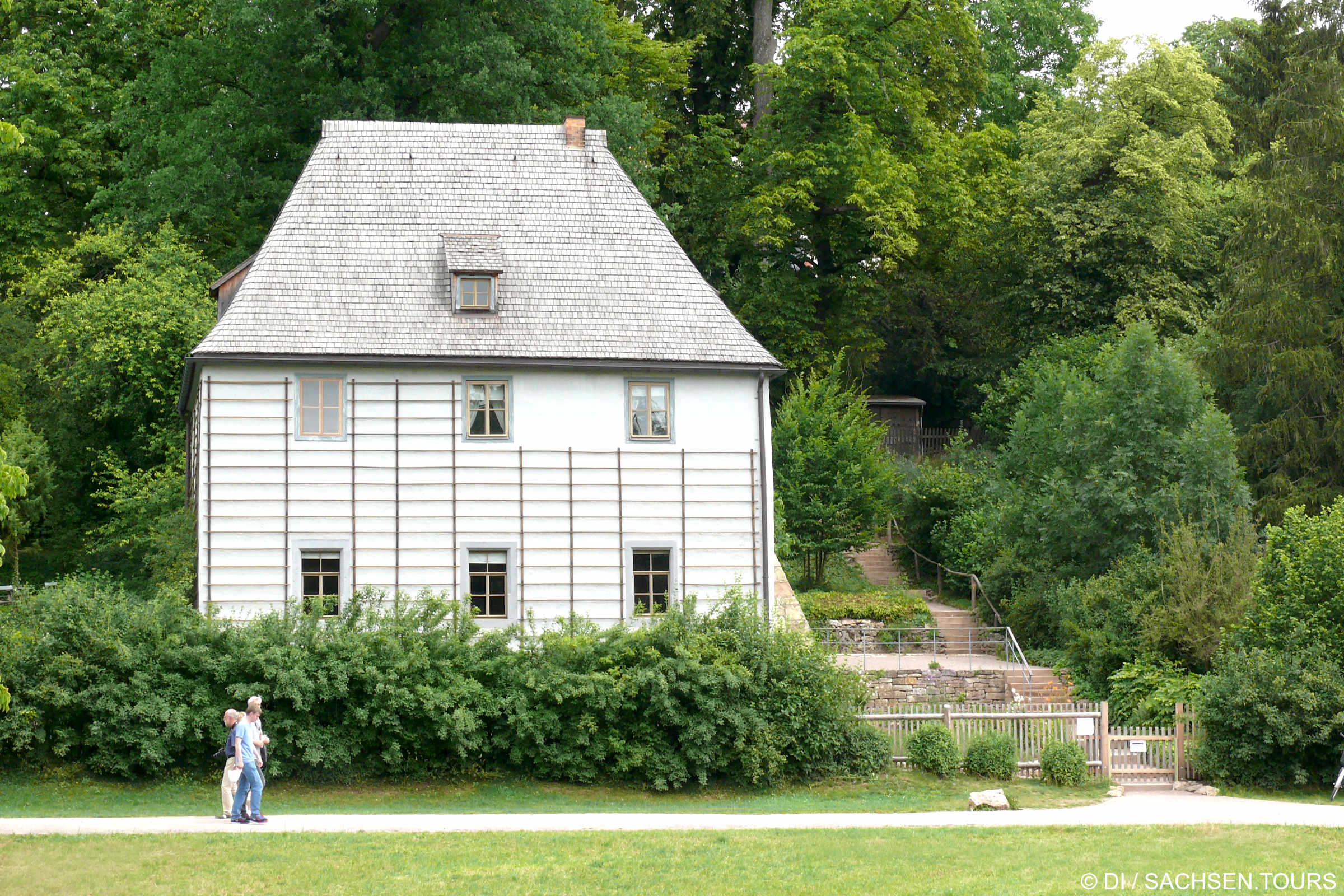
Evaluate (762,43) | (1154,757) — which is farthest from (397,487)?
(762,43)

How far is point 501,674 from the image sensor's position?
85.9 feet

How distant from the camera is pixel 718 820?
74.3ft

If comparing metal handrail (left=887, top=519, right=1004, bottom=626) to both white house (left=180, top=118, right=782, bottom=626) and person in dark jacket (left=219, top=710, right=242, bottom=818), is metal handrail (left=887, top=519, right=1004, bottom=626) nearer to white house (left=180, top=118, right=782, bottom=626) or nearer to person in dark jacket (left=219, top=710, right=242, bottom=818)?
white house (left=180, top=118, right=782, bottom=626)

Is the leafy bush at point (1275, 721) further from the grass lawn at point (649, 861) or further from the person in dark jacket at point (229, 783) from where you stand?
the person in dark jacket at point (229, 783)

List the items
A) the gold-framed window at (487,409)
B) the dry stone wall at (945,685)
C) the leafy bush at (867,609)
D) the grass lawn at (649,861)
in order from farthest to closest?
the leafy bush at (867,609) → the dry stone wall at (945,685) → the gold-framed window at (487,409) → the grass lawn at (649,861)

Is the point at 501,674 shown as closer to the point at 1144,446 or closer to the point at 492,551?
the point at 492,551

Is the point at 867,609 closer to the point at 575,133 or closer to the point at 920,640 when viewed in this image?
the point at 920,640

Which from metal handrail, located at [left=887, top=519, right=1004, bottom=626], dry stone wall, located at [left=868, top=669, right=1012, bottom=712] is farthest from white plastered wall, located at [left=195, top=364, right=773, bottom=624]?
metal handrail, located at [left=887, top=519, right=1004, bottom=626]

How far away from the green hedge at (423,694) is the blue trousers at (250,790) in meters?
3.30

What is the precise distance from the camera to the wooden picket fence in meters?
27.3

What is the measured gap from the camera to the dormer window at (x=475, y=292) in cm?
3147

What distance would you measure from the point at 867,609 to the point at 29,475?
1952 centimetres

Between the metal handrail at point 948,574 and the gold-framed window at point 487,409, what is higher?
the gold-framed window at point 487,409

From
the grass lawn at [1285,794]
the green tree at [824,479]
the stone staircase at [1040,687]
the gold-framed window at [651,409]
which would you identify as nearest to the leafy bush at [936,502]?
the green tree at [824,479]
